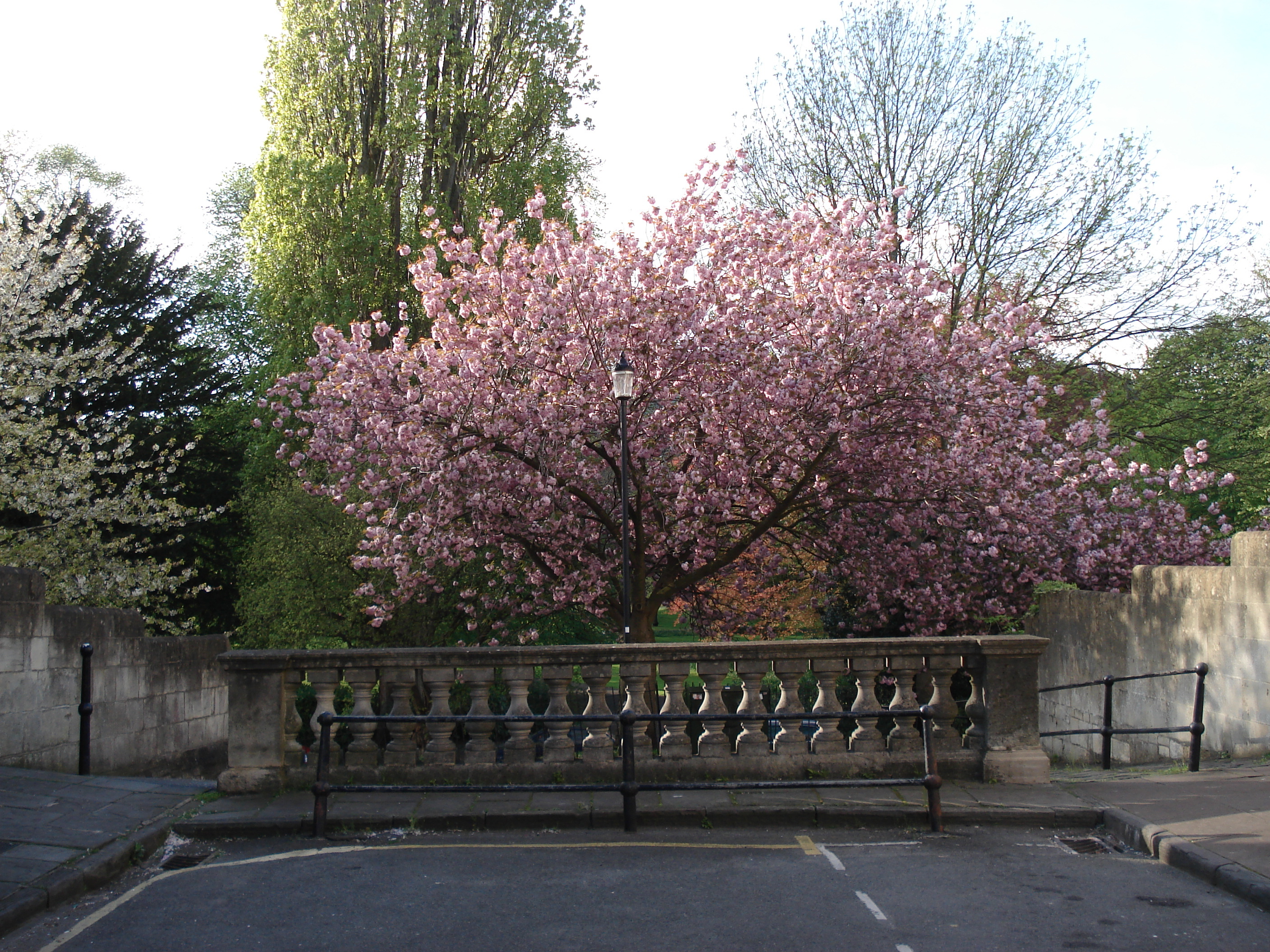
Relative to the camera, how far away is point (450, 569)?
16.1 m

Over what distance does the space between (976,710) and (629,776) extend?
3.03 metres

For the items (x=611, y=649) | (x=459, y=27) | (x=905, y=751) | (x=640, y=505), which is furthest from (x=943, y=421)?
(x=459, y=27)

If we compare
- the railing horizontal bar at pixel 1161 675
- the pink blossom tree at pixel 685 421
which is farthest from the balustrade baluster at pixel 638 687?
the railing horizontal bar at pixel 1161 675

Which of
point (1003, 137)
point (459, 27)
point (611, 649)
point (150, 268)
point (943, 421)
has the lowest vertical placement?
point (611, 649)

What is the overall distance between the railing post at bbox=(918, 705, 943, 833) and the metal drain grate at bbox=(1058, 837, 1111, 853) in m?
0.79

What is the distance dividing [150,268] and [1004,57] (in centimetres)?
1778

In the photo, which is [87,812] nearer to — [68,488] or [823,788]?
[823,788]

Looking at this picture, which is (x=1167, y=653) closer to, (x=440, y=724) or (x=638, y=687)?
(x=638, y=687)

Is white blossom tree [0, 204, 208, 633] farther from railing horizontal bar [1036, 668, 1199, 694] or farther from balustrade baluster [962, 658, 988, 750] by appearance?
railing horizontal bar [1036, 668, 1199, 694]

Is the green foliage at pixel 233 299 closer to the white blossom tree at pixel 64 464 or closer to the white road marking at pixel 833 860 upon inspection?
the white blossom tree at pixel 64 464

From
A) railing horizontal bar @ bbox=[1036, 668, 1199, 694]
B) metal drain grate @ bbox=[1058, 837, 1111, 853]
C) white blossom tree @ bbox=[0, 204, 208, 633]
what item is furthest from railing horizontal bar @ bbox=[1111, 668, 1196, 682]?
white blossom tree @ bbox=[0, 204, 208, 633]

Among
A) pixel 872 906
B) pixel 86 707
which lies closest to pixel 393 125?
pixel 86 707

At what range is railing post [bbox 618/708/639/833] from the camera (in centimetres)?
707

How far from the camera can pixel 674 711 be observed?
27.5 ft
